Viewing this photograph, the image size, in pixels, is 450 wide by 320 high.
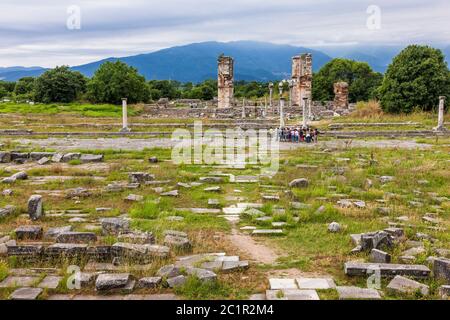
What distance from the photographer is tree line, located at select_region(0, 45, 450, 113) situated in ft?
117

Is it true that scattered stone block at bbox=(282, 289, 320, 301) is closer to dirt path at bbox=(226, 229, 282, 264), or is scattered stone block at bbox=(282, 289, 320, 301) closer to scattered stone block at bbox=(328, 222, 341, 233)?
dirt path at bbox=(226, 229, 282, 264)

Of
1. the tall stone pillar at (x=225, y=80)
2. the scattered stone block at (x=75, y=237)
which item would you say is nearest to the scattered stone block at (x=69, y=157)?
the scattered stone block at (x=75, y=237)

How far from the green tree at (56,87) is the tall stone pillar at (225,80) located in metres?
16.3

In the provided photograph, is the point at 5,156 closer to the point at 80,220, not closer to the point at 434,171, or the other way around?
the point at 80,220

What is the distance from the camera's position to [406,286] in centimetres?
659

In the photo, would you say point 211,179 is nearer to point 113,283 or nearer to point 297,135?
point 113,283

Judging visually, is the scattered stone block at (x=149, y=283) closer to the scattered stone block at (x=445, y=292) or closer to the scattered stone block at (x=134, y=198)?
the scattered stone block at (x=445, y=292)

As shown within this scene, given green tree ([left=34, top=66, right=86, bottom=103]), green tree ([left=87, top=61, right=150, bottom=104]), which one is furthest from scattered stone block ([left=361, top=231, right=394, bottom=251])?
green tree ([left=34, top=66, right=86, bottom=103])

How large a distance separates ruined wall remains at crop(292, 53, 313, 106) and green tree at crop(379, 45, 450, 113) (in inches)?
350

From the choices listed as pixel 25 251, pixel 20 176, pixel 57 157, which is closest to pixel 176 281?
pixel 25 251

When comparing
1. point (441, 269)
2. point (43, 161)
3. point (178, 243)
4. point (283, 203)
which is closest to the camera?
point (441, 269)

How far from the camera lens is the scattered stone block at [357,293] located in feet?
20.7

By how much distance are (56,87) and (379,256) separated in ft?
154
